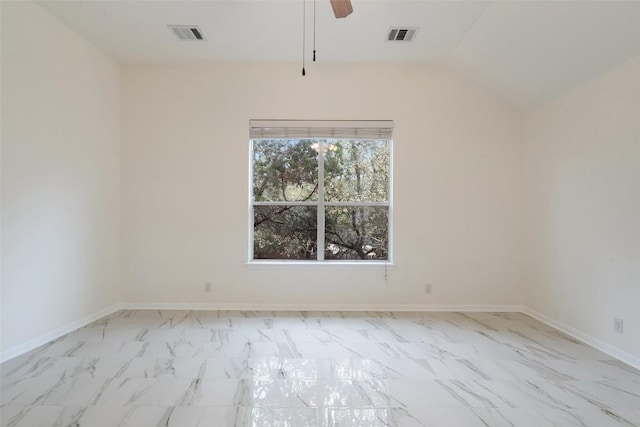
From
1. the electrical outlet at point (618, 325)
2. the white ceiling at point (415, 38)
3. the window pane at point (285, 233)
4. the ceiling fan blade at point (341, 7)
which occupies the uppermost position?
the white ceiling at point (415, 38)

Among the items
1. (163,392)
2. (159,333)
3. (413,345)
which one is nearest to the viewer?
(163,392)

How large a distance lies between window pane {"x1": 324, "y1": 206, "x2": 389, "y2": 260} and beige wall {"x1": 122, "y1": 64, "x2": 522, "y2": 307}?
0.23m

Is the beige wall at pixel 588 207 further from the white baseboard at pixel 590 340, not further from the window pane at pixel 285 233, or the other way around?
the window pane at pixel 285 233

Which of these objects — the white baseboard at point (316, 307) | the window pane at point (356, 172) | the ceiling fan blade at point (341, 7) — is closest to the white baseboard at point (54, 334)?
the white baseboard at point (316, 307)

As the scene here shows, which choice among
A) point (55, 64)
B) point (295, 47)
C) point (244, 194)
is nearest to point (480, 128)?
point (295, 47)

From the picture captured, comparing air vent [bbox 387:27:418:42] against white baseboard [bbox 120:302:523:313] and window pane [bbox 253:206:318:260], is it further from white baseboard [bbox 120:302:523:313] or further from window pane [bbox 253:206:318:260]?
white baseboard [bbox 120:302:523:313]

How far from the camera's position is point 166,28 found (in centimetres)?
305

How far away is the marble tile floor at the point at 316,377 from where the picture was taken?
72.4 inches

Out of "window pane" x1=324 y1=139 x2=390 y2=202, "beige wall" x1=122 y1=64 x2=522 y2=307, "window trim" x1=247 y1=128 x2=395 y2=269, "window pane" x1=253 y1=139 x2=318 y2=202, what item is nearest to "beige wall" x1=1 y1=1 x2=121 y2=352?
"beige wall" x1=122 y1=64 x2=522 y2=307

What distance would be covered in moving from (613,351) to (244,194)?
388 cm

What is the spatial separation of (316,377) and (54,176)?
2989 mm

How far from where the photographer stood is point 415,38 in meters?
3.21

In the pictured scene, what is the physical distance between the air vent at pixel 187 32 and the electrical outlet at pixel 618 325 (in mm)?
4641

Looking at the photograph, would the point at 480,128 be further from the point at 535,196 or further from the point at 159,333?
the point at 159,333
